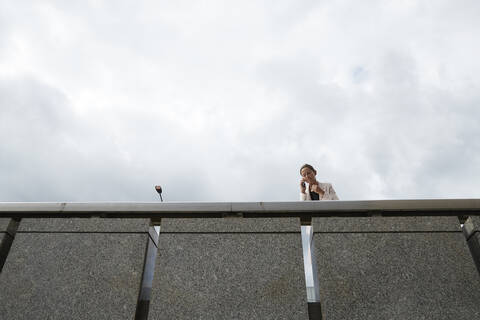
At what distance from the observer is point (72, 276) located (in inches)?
134

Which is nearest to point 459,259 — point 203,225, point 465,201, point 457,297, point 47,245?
point 457,297

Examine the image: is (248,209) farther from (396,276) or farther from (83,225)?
(83,225)

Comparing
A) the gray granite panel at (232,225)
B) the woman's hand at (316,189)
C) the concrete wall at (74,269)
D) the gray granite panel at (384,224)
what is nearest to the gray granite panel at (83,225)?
the concrete wall at (74,269)

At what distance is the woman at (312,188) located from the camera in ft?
19.6

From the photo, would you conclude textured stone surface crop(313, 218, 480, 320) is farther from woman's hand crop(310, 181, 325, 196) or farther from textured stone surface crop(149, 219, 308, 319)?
woman's hand crop(310, 181, 325, 196)

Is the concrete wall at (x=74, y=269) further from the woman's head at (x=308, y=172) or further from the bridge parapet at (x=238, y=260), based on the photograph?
the woman's head at (x=308, y=172)

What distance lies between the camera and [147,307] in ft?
10.8

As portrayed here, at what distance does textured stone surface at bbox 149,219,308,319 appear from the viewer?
3170mm

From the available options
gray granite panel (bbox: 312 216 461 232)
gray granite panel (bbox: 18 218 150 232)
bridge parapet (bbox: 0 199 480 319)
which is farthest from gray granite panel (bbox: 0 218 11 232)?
gray granite panel (bbox: 312 216 461 232)

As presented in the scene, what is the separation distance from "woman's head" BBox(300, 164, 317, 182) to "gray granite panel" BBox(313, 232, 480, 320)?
267 cm

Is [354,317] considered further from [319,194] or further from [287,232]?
[319,194]

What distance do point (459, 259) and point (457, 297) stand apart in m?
0.35

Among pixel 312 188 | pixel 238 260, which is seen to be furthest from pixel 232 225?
pixel 312 188

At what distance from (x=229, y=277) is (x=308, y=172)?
3.26 meters
